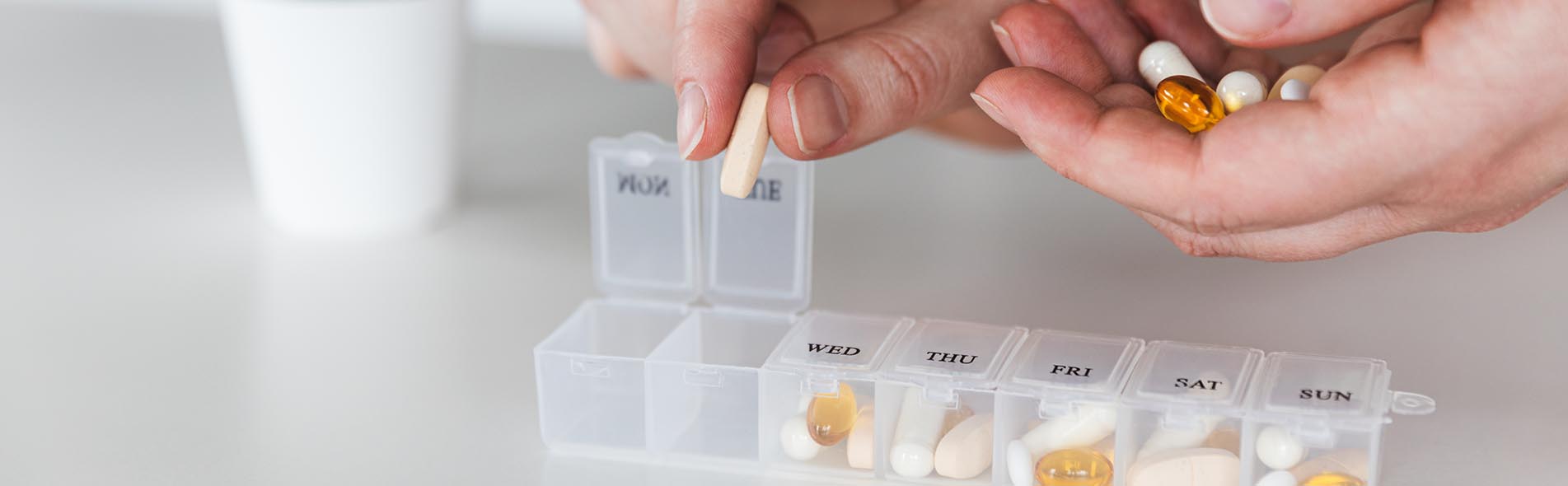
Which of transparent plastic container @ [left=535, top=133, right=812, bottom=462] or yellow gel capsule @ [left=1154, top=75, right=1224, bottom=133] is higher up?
yellow gel capsule @ [left=1154, top=75, right=1224, bottom=133]

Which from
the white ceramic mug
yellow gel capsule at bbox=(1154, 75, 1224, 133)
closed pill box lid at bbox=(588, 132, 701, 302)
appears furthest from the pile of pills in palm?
the white ceramic mug

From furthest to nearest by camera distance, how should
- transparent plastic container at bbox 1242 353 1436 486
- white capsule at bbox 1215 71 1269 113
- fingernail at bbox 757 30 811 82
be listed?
fingernail at bbox 757 30 811 82, white capsule at bbox 1215 71 1269 113, transparent plastic container at bbox 1242 353 1436 486

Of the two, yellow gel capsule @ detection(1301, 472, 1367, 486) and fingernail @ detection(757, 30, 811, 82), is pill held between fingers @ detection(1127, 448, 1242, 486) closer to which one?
yellow gel capsule @ detection(1301, 472, 1367, 486)

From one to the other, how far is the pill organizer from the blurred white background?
1.96m

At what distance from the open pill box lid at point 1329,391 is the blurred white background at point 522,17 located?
2207 millimetres

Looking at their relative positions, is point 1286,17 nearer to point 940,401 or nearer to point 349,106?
point 940,401

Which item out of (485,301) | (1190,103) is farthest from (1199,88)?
(485,301)

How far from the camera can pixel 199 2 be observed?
119 inches

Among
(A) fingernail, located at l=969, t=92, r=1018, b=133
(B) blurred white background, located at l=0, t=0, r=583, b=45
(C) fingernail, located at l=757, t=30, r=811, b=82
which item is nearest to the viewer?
(A) fingernail, located at l=969, t=92, r=1018, b=133

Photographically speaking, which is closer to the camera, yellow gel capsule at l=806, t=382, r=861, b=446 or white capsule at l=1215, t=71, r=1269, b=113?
yellow gel capsule at l=806, t=382, r=861, b=446

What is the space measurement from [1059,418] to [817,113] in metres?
0.24

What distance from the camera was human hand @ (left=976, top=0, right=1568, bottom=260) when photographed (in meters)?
0.82

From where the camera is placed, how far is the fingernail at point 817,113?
3.04 feet

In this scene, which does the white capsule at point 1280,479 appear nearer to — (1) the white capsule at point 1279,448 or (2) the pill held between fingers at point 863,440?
(1) the white capsule at point 1279,448
